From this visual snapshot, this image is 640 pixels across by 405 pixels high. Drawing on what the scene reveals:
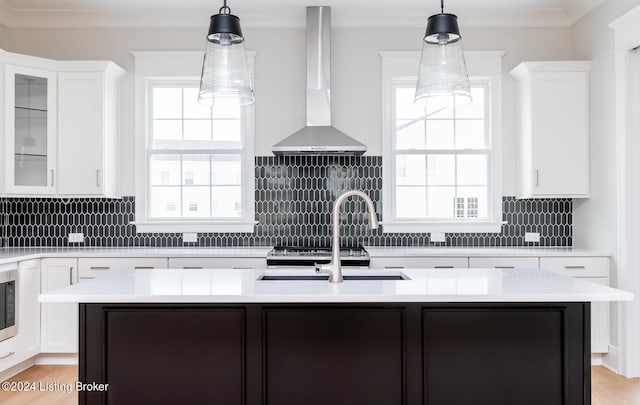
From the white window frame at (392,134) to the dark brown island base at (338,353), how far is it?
2469 mm

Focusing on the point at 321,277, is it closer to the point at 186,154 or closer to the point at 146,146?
the point at 186,154

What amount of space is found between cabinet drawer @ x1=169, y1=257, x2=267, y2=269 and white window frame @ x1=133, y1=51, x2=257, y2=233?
0.62m

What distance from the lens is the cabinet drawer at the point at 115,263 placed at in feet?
13.1

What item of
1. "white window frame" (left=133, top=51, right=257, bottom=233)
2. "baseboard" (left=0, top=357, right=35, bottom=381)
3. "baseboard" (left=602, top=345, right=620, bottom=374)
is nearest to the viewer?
"baseboard" (left=0, top=357, right=35, bottom=381)

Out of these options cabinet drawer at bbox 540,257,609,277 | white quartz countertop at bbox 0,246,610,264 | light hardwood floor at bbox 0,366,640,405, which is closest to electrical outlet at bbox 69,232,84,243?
white quartz countertop at bbox 0,246,610,264

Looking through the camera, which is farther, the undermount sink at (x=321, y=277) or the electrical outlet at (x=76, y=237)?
the electrical outlet at (x=76, y=237)

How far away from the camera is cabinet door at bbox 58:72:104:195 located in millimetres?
4199

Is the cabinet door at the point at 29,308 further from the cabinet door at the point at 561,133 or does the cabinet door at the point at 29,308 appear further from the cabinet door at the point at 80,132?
the cabinet door at the point at 561,133

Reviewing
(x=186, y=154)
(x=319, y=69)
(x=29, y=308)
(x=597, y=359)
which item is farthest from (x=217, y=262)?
(x=597, y=359)

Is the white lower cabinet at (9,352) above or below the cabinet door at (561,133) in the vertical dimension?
below

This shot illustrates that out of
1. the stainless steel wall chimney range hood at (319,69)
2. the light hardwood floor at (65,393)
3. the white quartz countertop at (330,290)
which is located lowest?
the light hardwood floor at (65,393)

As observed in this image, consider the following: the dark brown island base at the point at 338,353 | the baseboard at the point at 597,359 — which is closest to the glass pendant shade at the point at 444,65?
the dark brown island base at the point at 338,353

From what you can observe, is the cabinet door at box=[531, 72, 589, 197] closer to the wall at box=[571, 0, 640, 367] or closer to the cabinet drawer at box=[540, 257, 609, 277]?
the wall at box=[571, 0, 640, 367]

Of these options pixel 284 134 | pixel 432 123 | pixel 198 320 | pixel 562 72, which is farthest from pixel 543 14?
pixel 198 320
